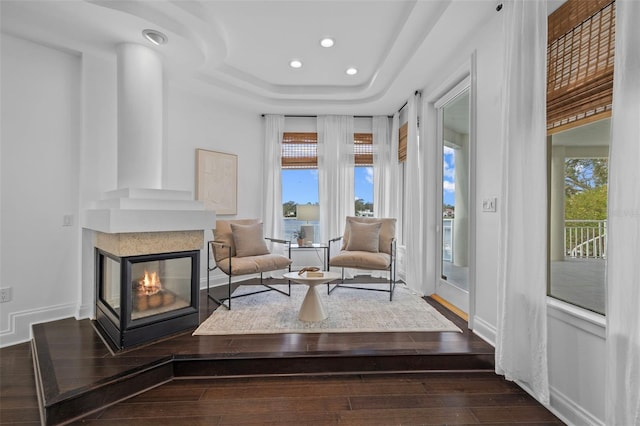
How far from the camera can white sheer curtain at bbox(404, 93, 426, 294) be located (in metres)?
3.76

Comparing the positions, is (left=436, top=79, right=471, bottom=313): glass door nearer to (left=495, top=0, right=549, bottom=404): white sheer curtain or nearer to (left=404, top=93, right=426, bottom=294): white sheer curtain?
(left=404, top=93, right=426, bottom=294): white sheer curtain

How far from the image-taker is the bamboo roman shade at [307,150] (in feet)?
16.3

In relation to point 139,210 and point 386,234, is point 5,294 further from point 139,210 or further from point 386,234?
point 386,234

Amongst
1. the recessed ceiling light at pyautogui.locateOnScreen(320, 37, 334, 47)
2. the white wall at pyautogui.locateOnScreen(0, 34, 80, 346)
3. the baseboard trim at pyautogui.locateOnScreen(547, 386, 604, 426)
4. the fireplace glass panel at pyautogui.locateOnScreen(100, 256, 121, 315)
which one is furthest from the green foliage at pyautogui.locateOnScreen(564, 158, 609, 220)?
the white wall at pyautogui.locateOnScreen(0, 34, 80, 346)

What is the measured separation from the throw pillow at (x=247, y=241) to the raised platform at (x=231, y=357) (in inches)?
52.8

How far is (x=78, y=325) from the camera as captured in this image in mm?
2750

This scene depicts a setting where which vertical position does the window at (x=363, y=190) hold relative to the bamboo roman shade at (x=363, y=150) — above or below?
below

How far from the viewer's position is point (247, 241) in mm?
3816

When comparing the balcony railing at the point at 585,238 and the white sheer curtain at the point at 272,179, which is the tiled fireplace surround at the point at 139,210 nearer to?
the white sheer curtain at the point at 272,179

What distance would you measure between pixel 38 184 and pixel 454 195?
4111 mm

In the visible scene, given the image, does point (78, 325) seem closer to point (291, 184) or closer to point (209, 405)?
point (209, 405)

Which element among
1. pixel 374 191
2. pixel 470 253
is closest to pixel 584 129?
pixel 470 253

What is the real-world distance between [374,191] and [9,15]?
14.1 ft

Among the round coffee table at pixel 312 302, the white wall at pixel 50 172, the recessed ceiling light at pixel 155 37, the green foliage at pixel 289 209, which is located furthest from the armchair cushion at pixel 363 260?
the recessed ceiling light at pixel 155 37
